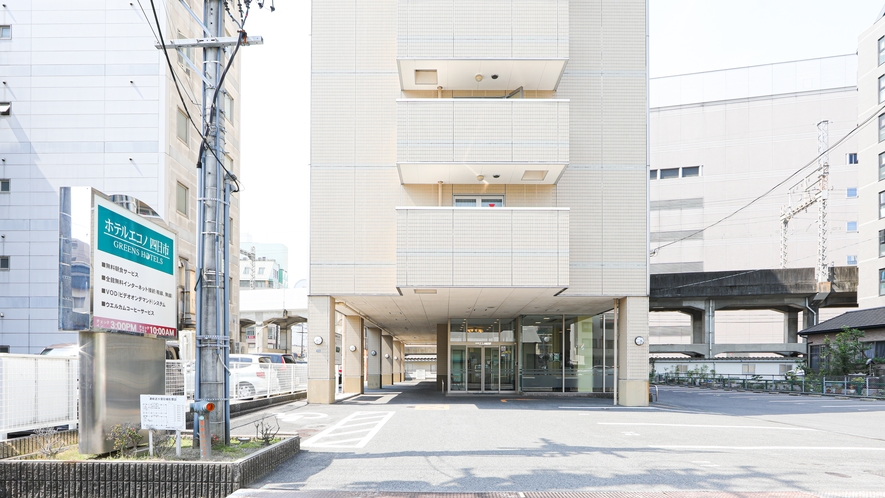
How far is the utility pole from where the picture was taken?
941 cm

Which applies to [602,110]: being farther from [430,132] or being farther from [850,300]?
[850,300]

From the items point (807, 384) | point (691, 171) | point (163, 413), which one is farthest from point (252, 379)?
point (691, 171)

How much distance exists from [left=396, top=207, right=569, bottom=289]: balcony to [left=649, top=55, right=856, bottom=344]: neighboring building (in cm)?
4999

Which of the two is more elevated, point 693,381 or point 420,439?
point 420,439

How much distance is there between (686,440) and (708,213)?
60000mm

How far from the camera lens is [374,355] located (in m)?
40.2

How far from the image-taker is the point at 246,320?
6206 centimetres

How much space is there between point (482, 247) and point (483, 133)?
3384 millimetres

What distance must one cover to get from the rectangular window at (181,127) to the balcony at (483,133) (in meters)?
17.4

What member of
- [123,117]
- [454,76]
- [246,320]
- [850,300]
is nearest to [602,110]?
[454,76]

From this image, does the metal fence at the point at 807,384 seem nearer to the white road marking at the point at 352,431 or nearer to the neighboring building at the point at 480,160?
the neighboring building at the point at 480,160

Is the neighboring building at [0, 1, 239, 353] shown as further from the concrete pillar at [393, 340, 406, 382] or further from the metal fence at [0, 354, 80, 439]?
the concrete pillar at [393, 340, 406, 382]

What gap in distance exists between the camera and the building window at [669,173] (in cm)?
7019

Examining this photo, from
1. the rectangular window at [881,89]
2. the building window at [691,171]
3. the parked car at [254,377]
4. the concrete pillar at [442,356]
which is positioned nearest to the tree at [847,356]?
the rectangular window at [881,89]
